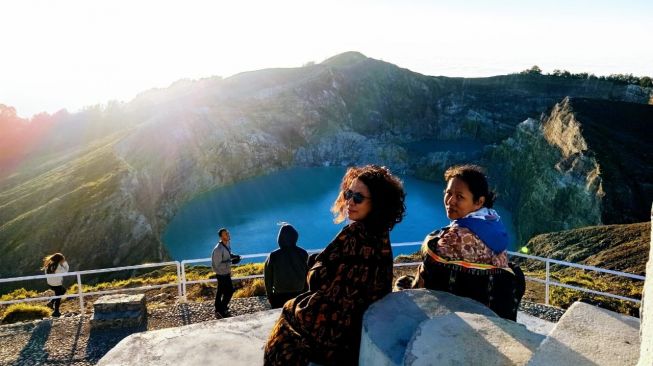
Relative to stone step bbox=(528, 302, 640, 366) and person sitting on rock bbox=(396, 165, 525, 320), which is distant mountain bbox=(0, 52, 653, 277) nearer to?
person sitting on rock bbox=(396, 165, 525, 320)

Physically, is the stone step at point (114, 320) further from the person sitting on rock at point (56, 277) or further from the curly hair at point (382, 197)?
the curly hair at point (382, 197)

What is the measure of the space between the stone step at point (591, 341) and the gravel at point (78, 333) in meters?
5.86

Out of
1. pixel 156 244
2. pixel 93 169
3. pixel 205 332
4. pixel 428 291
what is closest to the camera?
pixel 428 291

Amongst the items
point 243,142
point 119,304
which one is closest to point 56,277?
point 119,304

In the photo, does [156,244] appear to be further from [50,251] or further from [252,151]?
[252,151]

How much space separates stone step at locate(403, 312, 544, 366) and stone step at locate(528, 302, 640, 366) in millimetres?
210

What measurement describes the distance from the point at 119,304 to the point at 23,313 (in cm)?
342

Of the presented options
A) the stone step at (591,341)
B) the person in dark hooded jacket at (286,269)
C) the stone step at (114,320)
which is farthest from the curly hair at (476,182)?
the stone step at (114,320)

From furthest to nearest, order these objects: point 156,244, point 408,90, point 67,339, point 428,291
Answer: point 408,90
point 156,244
point 67,339
point 428,291

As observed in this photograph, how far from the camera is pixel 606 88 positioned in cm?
6706

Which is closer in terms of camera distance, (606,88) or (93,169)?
(93,169)

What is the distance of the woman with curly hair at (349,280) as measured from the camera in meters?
3.22

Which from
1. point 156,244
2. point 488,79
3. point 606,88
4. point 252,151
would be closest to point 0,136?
point 252,151

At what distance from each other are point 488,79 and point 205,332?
81.4 metres
